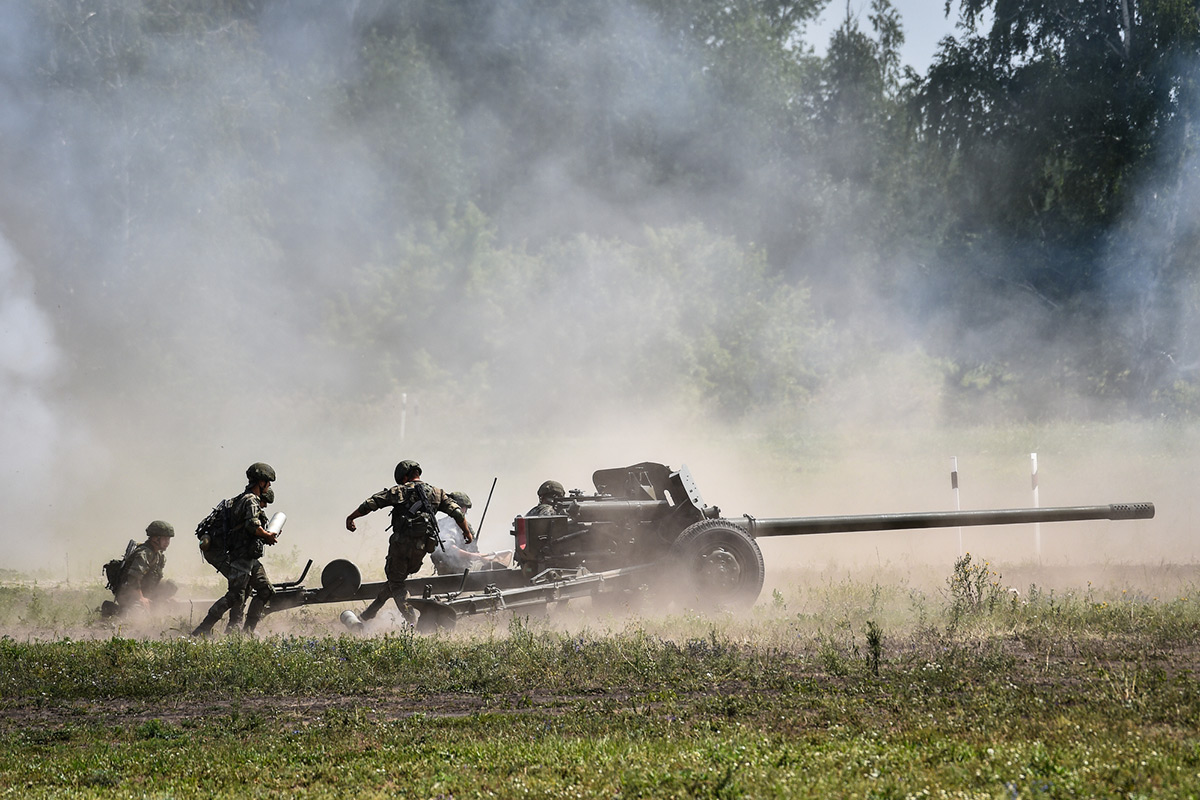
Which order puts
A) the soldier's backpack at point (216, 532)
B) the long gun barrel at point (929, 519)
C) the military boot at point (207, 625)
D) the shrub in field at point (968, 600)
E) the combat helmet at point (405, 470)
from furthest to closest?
the long gun barrel at point (929, 519) < the combat helmet at point (405, 470) < the soldier's backpack at point (216, 532) < the military boot at point (207, 625) < the shrub in field at point (968, 600)

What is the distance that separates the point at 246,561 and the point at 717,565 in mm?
4703

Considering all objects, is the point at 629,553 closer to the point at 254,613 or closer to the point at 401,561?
the point at 401,561

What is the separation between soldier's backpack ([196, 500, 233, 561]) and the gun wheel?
14.7 feet

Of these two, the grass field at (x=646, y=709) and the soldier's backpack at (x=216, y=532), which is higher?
the soldier's backpack at (x=216, y=532)

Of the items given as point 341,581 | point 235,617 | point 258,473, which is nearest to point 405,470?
point 341,581

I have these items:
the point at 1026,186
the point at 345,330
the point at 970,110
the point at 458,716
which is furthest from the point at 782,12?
the point at 458,716

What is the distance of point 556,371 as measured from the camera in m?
31.9

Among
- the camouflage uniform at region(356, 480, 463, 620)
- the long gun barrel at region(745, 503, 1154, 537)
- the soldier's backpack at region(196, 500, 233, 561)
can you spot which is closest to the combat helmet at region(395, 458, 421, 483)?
the camouflage uniform at region(356, 480, 463, 620)

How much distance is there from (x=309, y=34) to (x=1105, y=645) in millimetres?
36343

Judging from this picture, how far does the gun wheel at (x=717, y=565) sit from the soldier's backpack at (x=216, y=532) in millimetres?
4487

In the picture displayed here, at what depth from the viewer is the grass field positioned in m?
5.08

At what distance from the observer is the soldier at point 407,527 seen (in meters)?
10.6

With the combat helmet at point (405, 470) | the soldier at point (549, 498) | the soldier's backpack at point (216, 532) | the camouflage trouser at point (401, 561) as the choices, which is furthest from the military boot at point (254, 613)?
the soldier at point (549, 498)

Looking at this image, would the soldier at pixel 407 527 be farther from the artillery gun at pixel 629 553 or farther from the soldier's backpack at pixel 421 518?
the artillery gun at pixel 629 553
